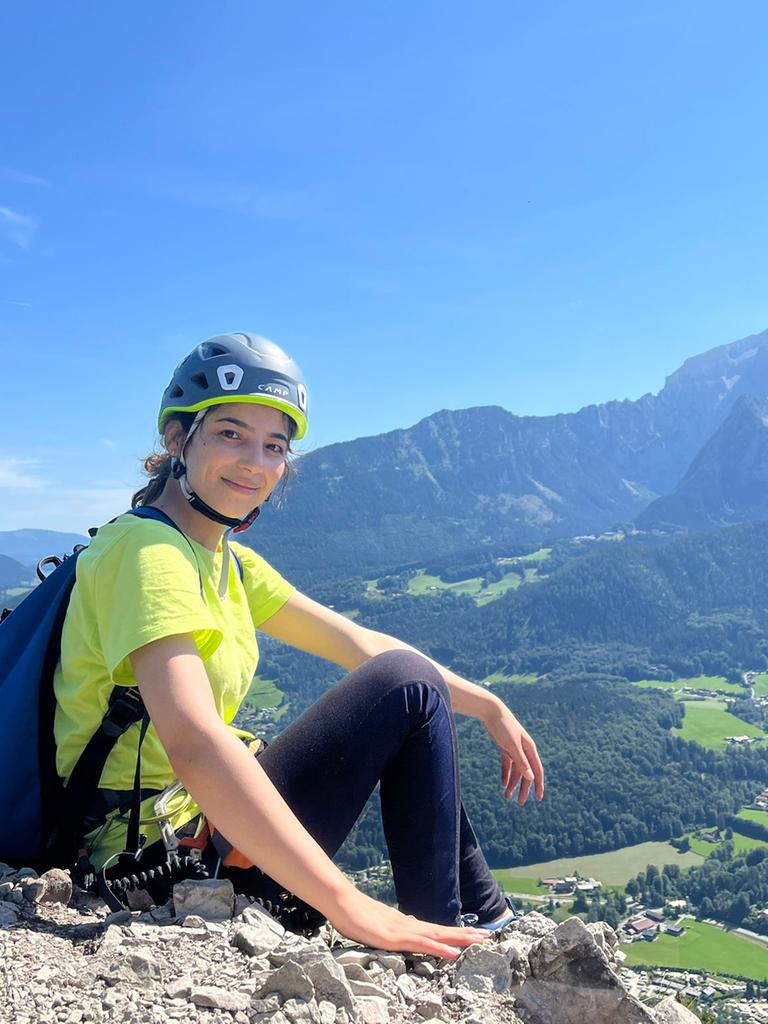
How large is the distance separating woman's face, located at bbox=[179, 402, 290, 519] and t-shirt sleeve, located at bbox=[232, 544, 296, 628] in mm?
579

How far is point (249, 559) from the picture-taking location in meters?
4.13

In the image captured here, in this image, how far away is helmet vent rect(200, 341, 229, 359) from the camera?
3688 mm

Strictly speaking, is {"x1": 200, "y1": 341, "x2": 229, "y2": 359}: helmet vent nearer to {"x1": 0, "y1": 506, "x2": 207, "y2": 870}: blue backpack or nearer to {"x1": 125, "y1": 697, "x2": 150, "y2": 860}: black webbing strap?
{"x1": 0, "y1": 506, "x2": 207, "y2": 870}: blue backpack

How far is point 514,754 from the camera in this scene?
14.8 feet

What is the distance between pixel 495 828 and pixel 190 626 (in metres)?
92.3

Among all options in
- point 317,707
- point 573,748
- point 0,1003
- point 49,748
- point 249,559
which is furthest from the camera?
point 573,748

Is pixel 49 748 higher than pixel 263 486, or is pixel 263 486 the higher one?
pixel 263 486

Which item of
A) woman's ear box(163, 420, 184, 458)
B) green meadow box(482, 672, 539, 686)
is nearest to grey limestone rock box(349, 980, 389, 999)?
woman's ear box(163, 420, 184, 458)

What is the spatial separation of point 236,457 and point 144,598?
0.99 meters

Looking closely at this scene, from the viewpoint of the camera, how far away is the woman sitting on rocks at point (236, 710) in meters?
2.55

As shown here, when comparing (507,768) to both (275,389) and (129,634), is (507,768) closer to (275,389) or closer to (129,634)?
(275,389)

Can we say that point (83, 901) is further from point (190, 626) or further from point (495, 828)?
point (495, 828)

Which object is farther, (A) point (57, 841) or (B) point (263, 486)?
(B) point (263, 486)

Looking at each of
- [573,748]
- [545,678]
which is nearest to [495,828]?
[573,748]
